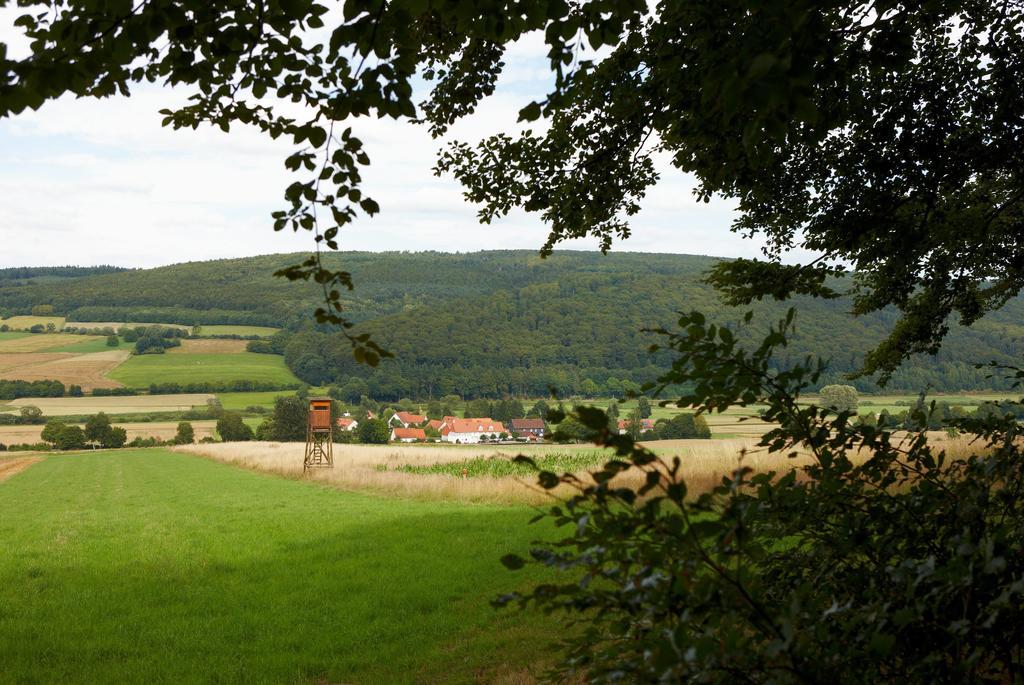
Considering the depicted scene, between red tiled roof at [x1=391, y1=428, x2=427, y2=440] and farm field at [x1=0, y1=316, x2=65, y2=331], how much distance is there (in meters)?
104

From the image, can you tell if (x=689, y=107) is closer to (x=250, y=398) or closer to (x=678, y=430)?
(x=678, y=430)

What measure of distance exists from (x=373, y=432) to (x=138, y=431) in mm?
27739

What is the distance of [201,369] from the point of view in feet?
378

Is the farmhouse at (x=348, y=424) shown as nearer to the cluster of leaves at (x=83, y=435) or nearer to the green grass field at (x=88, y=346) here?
the cluster of leaves at (x=83, y=435)

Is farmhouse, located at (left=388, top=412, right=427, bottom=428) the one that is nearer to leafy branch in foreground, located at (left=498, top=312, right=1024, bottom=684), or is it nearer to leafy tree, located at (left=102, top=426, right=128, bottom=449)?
leafy tree, located at (left=102, top=426, right=128, bottom=449)

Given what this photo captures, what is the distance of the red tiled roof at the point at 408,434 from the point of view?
68750 millimetres

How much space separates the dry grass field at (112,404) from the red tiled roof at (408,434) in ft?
124

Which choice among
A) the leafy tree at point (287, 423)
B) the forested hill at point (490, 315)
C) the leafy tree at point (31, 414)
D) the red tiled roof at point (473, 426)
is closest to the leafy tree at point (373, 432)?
the leafy tree at point (287, 423)

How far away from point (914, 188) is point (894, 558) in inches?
258

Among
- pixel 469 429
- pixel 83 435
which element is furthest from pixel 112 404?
pixel 469 429

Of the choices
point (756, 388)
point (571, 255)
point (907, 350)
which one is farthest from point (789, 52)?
point (571, 255)

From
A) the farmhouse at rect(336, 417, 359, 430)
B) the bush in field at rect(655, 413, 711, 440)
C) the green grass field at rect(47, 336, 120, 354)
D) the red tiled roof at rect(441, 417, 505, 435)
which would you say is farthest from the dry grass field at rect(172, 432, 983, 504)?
the green grass field at rect(47, 336, 120, 354)

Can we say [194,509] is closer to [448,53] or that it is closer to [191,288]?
[448,53]

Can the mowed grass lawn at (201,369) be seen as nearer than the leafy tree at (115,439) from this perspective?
No
